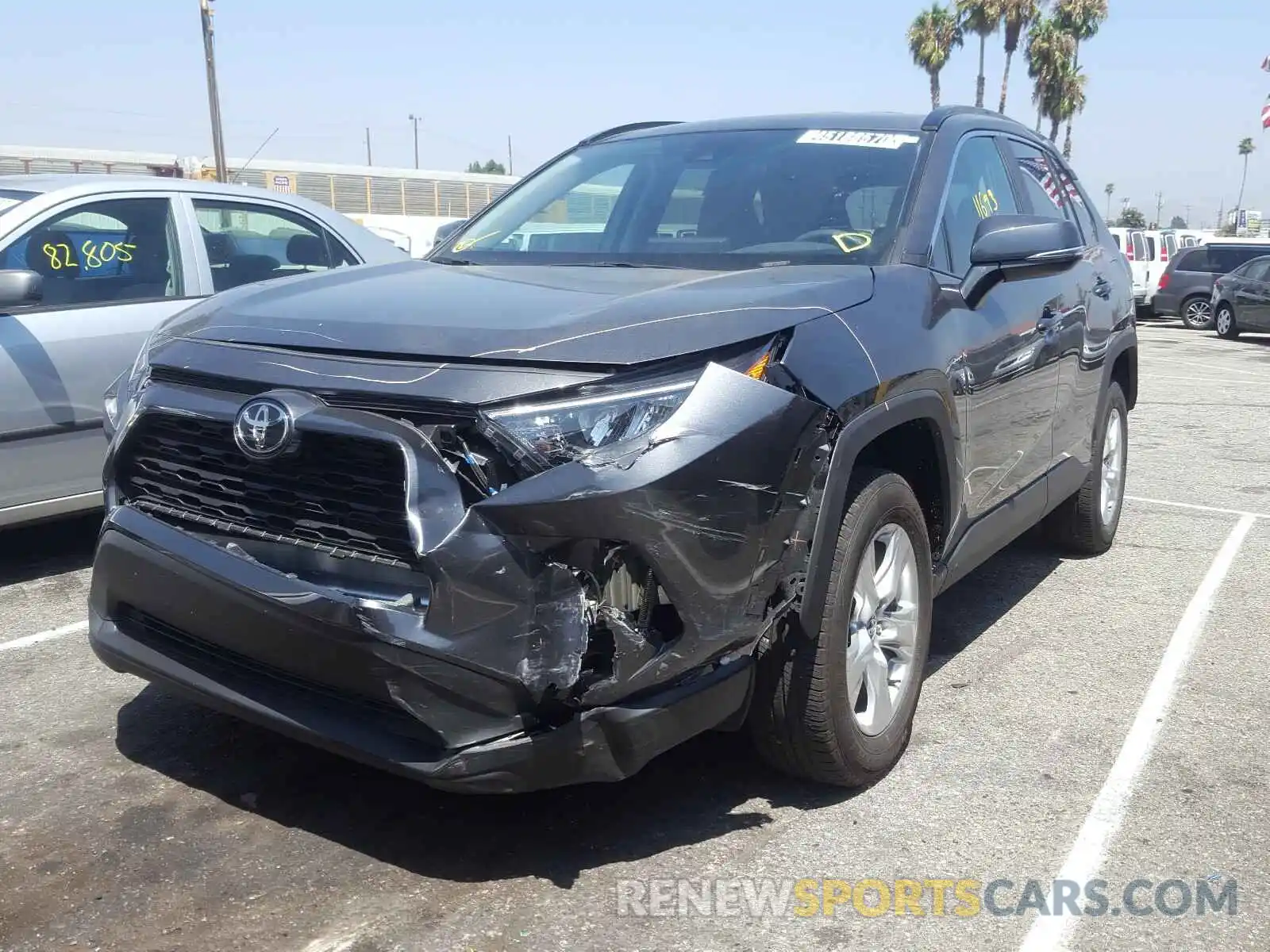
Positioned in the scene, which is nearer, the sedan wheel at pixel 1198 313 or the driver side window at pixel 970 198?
the driver side window at pixel 970 198

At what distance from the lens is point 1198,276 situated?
2322 cm

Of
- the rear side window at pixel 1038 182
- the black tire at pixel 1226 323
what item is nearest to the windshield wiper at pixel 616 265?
the rear side window at pixel 1038 182

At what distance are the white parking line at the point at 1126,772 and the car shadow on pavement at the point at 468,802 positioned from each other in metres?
0.61

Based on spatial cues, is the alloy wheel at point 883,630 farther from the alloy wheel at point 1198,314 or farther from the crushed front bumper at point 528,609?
the alloy wheel at point 1198,314

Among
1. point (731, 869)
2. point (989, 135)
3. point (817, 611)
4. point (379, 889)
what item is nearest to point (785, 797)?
point (731, 869)

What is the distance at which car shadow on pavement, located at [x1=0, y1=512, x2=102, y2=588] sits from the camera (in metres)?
5.41

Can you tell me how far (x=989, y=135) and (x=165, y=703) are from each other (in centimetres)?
344

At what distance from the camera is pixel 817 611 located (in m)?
2.95

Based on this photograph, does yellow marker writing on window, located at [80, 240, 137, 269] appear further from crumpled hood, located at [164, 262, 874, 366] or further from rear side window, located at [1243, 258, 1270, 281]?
rear side window, located at [1243, 258, 1270, 281]

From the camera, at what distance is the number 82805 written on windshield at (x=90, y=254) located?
17.4ft

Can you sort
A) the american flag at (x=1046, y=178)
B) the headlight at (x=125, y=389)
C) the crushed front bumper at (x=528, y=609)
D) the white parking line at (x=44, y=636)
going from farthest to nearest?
the american flag at (x=1046, y=178) < the white parking line at (x=44, y=636) < the headlight at (x=125, y=389) < the crushed front bumper at (x=528, y=609)

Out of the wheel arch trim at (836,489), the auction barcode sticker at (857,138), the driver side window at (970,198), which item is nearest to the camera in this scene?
the wheel arch trim at (836,489)

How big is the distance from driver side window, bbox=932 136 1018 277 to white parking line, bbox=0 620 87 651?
3.31 m

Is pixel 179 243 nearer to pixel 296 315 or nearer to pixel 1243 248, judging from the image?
pixel 296 315
